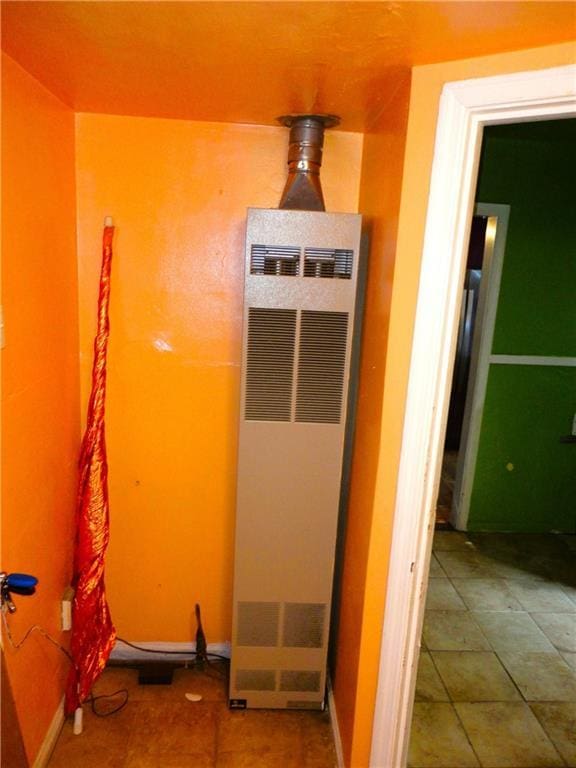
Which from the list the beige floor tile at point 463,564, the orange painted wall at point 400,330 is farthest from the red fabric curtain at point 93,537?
the beige floor tile at point 463,564

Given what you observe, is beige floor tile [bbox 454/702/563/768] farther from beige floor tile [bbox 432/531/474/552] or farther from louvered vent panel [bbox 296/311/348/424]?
louvered vent panel [bbox 296/311/348/424]

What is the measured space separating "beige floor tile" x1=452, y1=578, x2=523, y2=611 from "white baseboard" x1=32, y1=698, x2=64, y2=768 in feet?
6.89

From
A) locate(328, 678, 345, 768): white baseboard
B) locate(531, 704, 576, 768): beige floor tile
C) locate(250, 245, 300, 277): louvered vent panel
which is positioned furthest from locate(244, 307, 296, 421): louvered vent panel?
locate(531, 704, 576, 768): beige floor tile

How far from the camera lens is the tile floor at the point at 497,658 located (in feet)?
6.85

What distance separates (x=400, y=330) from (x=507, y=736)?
1787 mm

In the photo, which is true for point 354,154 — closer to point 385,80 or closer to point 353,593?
point 385,80

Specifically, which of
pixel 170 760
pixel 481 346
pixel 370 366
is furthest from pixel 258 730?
pixel 481 346

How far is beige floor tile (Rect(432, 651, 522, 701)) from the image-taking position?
2332mm

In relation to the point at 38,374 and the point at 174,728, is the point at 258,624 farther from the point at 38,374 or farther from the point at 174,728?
the point at 38,374

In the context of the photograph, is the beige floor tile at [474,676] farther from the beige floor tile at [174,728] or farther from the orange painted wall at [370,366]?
the beige floor tile at [174,728]

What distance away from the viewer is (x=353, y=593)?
1.91 m

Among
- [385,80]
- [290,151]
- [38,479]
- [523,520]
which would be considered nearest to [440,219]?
[385,80]

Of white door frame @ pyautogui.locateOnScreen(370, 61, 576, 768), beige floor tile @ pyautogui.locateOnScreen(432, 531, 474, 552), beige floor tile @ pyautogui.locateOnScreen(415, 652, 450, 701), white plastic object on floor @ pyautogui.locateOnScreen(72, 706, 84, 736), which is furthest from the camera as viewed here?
beige floor tile @ pyautogui.locateOnScreen(432, 531, 474, 552)

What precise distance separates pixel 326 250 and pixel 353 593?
1.22 m
